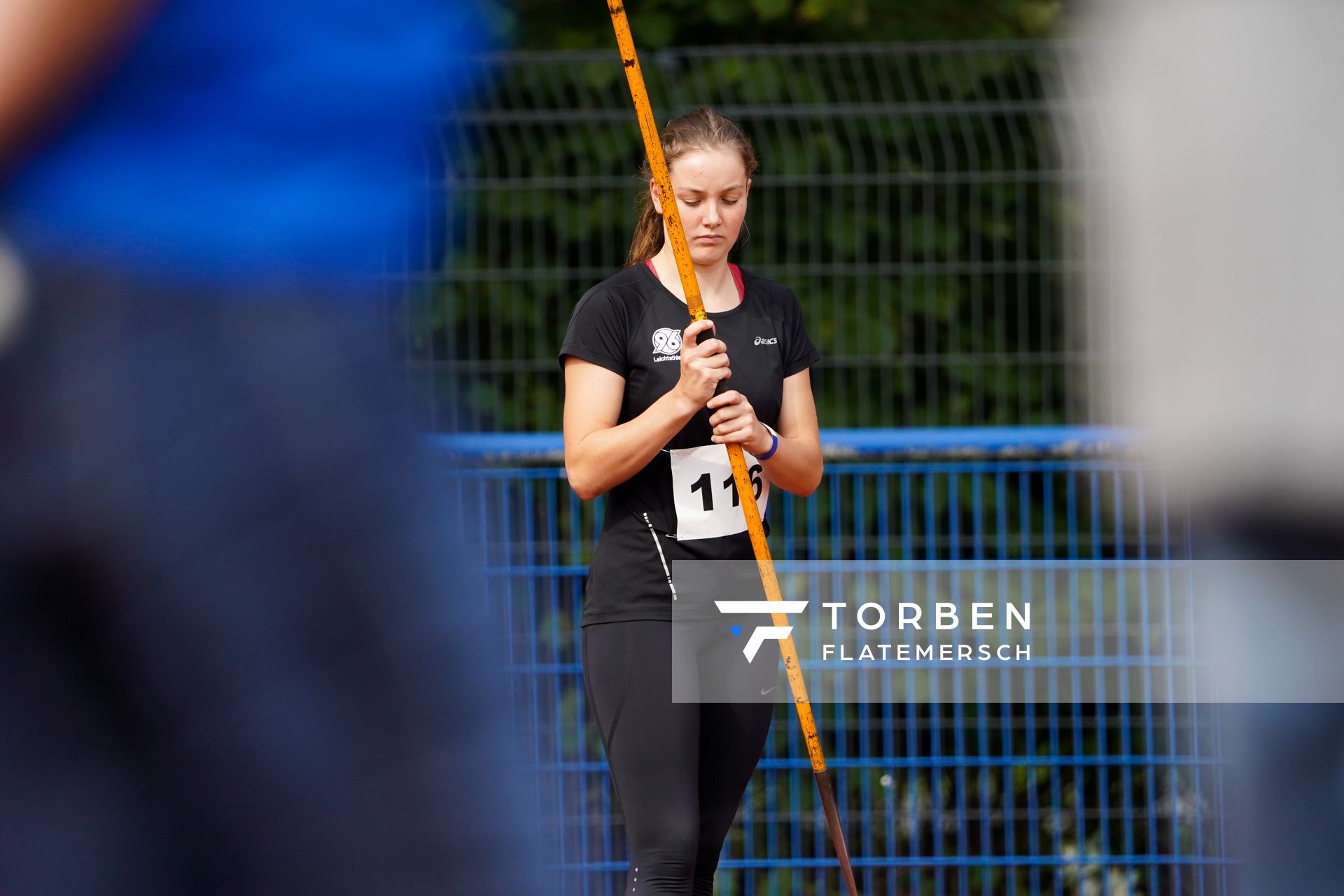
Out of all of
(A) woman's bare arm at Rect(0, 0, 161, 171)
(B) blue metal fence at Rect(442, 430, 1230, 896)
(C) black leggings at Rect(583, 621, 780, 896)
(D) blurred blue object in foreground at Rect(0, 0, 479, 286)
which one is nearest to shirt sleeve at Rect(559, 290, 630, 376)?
(C) black leggings at Rect(583, 621, 780, 896)

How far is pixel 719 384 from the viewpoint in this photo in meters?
Result: 2.68

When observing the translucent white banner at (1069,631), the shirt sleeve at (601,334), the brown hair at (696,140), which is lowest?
the translucent white banner at (1069,631)

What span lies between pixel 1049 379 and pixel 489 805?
220cm

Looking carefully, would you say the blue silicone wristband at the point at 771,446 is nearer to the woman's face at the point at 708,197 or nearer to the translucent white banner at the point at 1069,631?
the woman's face at the point at 708,197

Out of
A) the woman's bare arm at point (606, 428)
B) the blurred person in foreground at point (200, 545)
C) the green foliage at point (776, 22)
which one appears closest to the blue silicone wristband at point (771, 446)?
the woman's bare arm at point (606, 428)

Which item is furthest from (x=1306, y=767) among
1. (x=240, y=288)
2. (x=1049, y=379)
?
(x=240, y=288)

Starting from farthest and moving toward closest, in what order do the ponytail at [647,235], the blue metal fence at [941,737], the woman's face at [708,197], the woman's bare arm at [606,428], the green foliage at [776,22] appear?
the green foliage at [776,22]
the blue metal fence at [941,737]
the ponytail at [647,235]
the woman's face at [708,197]
the woman's bare arm at [606,428]

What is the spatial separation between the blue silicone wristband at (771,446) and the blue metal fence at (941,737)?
1.36 meters

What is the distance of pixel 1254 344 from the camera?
4145 millimetres

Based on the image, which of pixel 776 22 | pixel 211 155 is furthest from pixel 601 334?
pixel 776 22

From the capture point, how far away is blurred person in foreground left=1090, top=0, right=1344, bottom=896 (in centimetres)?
390

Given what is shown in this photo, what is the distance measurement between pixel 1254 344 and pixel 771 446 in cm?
202

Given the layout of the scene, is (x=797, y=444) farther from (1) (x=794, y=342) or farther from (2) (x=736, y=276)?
(2) (x=736, y=276)

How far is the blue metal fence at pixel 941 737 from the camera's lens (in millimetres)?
4043
